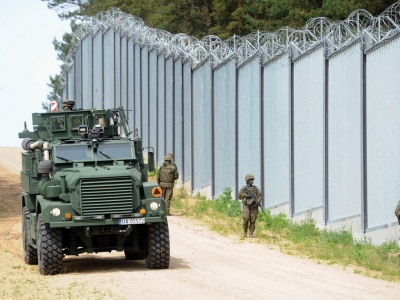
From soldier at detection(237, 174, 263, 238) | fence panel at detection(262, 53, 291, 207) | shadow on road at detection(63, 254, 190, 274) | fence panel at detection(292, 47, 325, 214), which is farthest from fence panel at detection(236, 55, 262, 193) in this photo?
shadow on road at detection(63, 254, 190, 274)

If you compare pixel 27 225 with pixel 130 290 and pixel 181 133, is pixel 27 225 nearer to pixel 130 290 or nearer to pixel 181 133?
pixel 130 290

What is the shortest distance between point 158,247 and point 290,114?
9.91 meters

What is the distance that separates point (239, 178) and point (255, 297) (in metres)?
17.1

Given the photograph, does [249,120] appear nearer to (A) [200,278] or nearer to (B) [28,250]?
(B) [28,250]

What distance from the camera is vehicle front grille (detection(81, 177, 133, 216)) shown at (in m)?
19.3

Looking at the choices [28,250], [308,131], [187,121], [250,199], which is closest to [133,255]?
[28,250]

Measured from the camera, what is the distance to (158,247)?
19.7m

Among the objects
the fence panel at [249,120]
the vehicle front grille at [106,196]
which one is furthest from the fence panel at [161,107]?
the vehicle front grille at [106,196]

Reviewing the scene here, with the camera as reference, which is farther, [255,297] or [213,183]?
[213,183]

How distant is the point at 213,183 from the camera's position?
117 feet

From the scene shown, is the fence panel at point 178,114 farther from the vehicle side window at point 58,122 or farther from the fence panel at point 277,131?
the vehicle side window at point 58,122

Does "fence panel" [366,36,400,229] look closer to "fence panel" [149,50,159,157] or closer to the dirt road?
the dirt road

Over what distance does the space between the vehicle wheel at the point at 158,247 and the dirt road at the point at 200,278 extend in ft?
0.69

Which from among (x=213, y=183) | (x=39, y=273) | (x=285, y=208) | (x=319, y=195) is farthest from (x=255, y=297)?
(x=213, y=183)
